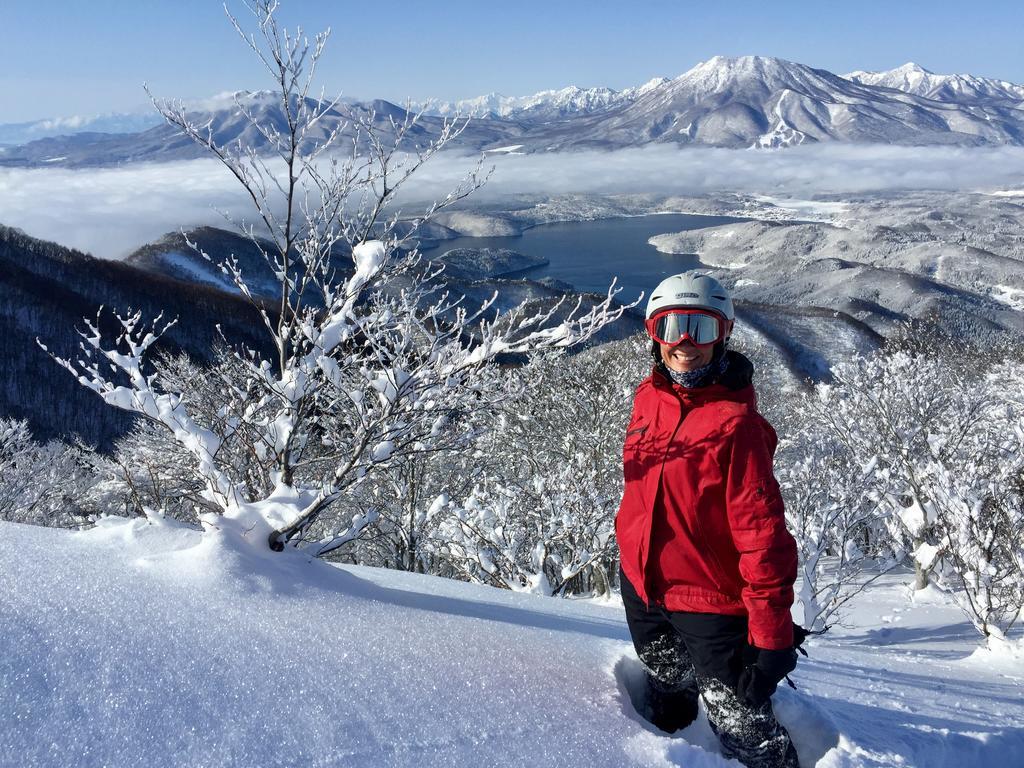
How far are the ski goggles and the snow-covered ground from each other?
1785 millimetres

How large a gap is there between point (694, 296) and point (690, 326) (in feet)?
0.53

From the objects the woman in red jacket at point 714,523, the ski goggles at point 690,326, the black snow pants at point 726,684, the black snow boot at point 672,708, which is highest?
the ski goggles at point 690,326

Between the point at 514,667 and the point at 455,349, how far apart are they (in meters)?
2.20

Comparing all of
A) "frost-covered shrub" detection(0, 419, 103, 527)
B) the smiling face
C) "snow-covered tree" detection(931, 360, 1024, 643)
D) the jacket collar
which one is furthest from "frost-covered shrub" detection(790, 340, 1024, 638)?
"frost-covered shrub" detection(0, 419, 103, 527)

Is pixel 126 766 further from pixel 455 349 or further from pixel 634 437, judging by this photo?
pixel 455 349

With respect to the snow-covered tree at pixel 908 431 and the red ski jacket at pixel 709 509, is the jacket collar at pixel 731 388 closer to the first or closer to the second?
the red ski jacket at pixel 709 509

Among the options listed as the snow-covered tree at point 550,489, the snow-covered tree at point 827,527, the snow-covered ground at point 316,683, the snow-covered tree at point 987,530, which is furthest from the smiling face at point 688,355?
the snow-covered tree at point 827,527

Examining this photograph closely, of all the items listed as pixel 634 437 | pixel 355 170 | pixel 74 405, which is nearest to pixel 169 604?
pixel 634 437

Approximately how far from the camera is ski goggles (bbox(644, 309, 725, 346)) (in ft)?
9.79

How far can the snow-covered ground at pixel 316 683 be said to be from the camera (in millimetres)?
2275

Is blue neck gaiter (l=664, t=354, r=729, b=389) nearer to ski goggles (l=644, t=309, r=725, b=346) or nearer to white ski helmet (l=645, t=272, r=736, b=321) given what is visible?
ski goggles (l=644, t=309, r=725, b=346)

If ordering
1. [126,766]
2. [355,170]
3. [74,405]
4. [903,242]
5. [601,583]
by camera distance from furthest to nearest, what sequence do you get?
1. [903,242]
2. [74,405]
3. [601,583]
4. [355,170]
5. [126,766]

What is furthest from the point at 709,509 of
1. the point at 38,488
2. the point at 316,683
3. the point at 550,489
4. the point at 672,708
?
the point at 38,488

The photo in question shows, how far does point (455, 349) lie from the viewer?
15.1 ft
